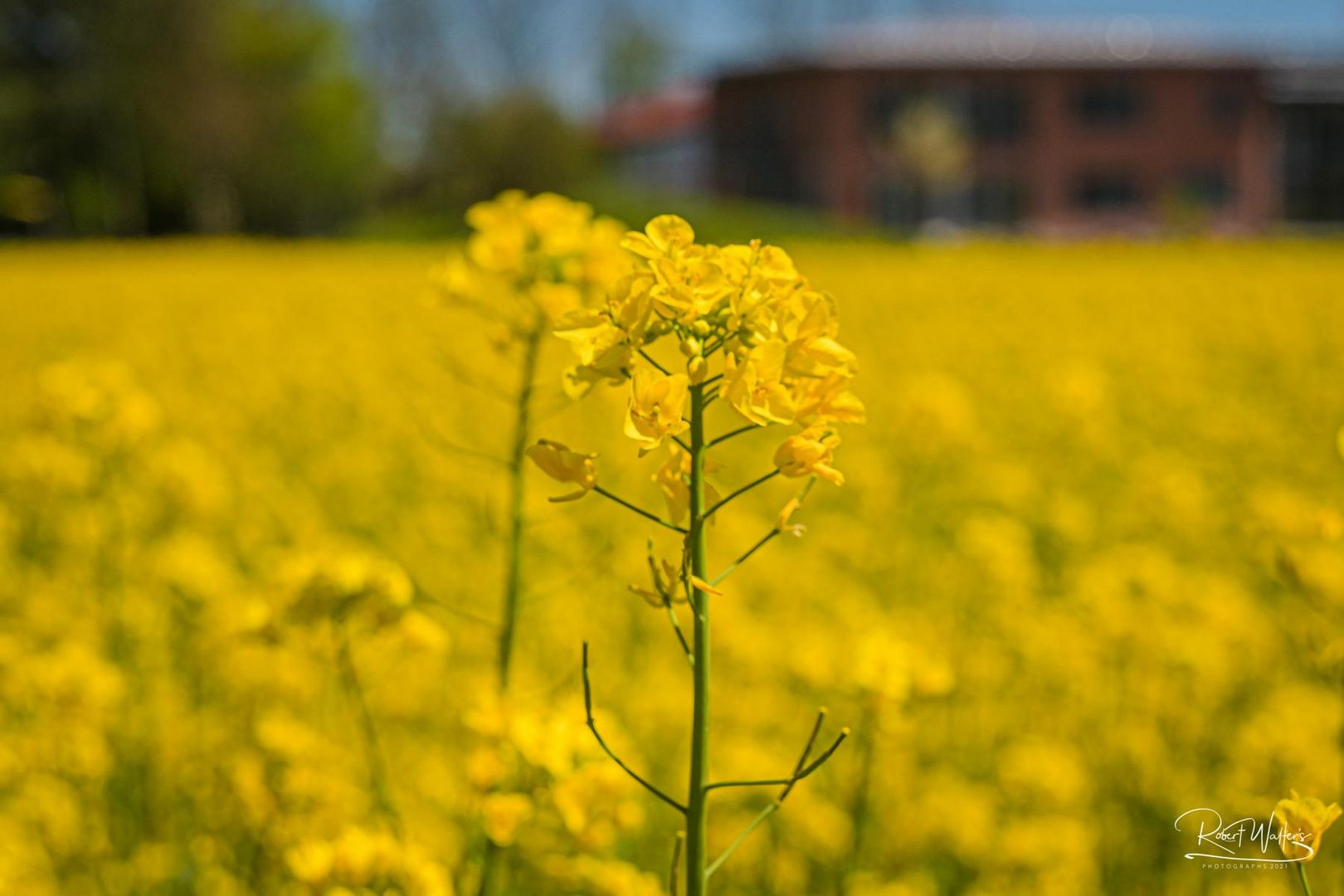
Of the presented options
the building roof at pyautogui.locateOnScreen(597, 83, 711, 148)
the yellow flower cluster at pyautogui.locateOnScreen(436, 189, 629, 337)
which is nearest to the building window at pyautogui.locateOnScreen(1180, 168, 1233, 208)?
the building roof at pyautogui.locateOnScreen(597, 83, 711, 148)

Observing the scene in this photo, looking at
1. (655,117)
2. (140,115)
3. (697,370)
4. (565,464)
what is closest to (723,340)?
(697,370)

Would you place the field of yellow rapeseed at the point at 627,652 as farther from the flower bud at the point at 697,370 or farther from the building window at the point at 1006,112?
the building window at the point at 1006,112

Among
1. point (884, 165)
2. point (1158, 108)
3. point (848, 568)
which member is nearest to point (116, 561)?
point (848, 568)

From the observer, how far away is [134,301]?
33.4ft

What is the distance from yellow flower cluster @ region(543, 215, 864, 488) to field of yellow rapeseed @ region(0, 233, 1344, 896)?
30 mm

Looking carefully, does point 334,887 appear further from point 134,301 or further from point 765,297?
point 134,301

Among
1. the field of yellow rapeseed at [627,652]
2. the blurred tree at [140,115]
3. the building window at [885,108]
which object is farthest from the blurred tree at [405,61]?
the field of yellow rapeseed at [627,652]

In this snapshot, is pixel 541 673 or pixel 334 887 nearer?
pixel 334 887

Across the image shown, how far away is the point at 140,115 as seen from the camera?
95.1 feet

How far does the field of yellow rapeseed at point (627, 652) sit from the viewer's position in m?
1.64

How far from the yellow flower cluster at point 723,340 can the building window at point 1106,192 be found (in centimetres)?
3805

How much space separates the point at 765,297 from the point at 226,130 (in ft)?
97.6

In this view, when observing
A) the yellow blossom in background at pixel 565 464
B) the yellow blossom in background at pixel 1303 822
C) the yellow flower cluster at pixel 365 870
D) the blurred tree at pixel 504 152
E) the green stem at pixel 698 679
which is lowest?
the blurred tree at pixel 504 152

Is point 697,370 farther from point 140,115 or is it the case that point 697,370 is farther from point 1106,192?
point 1106,192
